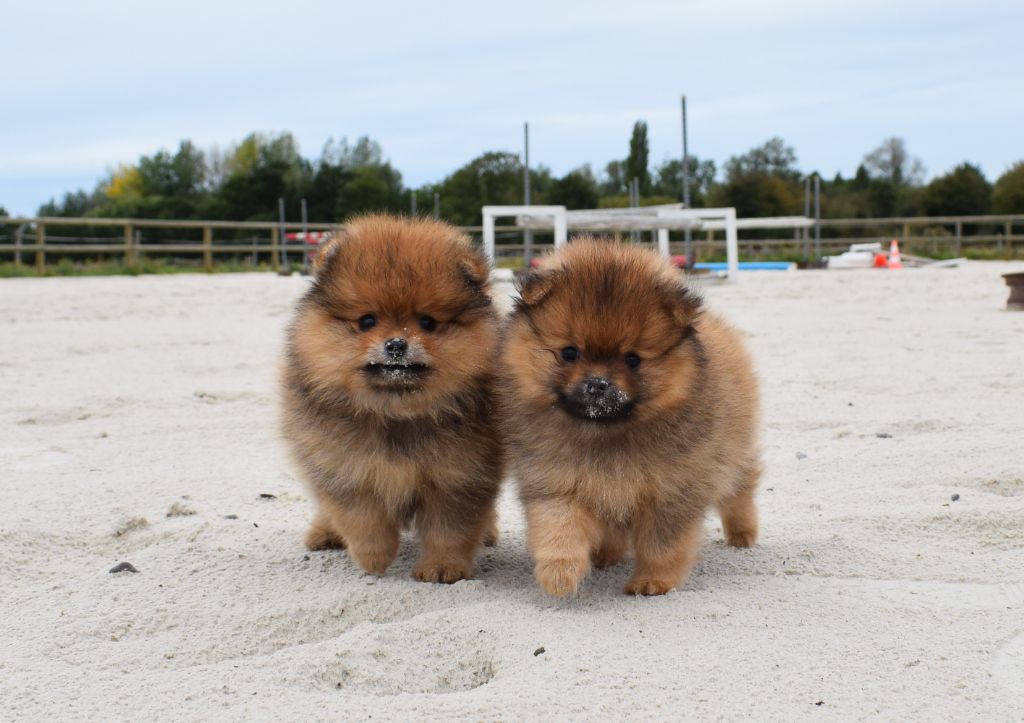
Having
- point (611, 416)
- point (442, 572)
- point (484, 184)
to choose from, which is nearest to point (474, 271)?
point (611, 416)

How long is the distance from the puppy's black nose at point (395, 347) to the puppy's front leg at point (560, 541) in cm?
58

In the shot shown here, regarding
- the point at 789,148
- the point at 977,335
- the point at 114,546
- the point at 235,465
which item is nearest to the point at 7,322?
the point at 235,465

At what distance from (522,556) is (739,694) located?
1.56 meters

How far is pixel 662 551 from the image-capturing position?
321cm

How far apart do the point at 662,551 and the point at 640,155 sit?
43141 mm

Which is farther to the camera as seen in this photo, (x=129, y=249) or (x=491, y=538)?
(x=129, y=249)

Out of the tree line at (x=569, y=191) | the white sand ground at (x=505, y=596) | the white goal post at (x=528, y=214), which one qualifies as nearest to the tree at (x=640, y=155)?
the tree line at (x=569, y=191)

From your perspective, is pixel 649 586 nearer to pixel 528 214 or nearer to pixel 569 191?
pixel 528 214

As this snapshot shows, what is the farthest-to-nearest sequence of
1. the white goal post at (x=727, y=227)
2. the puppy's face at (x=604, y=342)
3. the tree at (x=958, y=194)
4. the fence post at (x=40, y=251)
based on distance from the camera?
the tree at (x=958, y=194) < the fence post at (x=40, y=251) < the white goal post at (x=727, y=227) < the puppy's face at (x=604, y=342)

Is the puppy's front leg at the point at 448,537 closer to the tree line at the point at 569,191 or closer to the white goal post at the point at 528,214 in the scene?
the white goal post at the point at 528,214

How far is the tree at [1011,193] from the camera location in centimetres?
3862

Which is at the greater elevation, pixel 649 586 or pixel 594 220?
pixel 594 220

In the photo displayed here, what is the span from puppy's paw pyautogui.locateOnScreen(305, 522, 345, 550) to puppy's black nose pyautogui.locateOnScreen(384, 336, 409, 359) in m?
1.06

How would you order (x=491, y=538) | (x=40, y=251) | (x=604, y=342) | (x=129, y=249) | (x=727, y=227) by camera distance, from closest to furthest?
(x=604, y=342) → (x=491, y=538) → (x=727, y=227) → (x=40, y=251) → (x=129, y=249)
